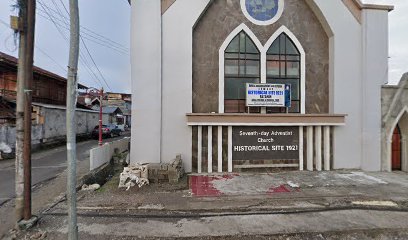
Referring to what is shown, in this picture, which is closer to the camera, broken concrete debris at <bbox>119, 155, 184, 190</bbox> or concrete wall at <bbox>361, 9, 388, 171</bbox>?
broken concrete debris at <bbox>119, 155, 184, 190</bbox>

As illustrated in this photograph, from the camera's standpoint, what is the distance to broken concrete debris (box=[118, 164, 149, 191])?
25.4 feet

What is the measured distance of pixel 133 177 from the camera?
7.84 meters

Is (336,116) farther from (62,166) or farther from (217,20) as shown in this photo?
(62,166)

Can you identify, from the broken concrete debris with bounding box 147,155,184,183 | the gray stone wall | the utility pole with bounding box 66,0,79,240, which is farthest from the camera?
the gray stone wall

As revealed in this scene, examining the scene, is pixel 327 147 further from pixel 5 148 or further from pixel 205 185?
pixel 5 148

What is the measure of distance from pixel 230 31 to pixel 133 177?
775 cm

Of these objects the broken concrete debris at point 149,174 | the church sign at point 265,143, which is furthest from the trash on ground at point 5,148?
the church sign at point 265,143

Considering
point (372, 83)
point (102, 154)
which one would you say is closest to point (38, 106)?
point (102, 154)

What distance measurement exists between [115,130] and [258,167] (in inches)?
985

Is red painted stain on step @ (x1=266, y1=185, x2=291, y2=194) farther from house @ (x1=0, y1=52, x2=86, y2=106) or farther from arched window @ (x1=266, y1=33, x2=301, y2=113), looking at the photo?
house @ (x1=0, y1=52, x2=86, y2=106)

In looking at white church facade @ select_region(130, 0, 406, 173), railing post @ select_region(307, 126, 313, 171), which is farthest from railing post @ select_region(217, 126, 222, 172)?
railing post @ select_region(307, 126, 313, 171)

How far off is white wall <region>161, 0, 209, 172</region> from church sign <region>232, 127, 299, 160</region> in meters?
2.25

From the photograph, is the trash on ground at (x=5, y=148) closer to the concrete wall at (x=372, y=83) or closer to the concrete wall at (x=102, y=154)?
the concrete wall at (x=102, y=154)

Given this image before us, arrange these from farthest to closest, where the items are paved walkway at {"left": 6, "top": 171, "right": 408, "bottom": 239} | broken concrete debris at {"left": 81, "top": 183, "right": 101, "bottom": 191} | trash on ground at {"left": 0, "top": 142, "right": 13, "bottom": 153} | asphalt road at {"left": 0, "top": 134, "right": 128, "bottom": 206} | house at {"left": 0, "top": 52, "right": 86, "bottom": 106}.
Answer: house at {"left": 0, "top": 52, "right": 86, "bottom": 106} < trash on ground at {"left": 0, "top": 142, "right": 13, "bottom": 153} < asphalt road at {"left": 0, "top": 134, "right": 128, "bottom": 206} < broken concrete debris at {"left": 81, "top": 183, "right": 101, "bottom": 191} < paved walkway at {"left": 6, "top": 171, "right": 408, "bottom": 239}
